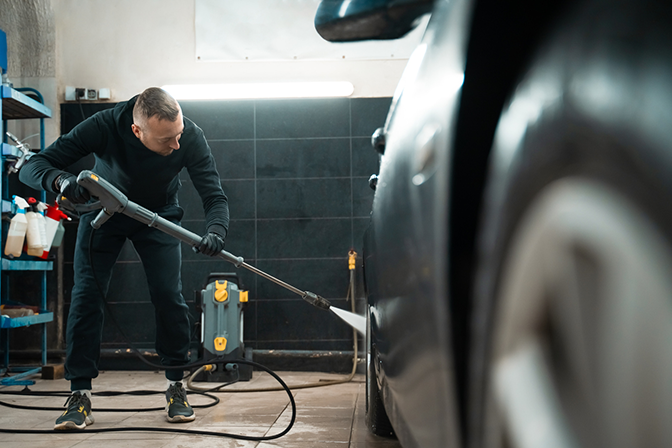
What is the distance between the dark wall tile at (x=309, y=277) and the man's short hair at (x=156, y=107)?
2522 mm

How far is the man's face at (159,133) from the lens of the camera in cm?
242

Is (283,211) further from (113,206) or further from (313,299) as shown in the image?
(113,206)

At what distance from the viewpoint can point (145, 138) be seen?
250 cm

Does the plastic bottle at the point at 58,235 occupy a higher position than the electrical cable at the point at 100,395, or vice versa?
the plastic bottle at the point at 58,235

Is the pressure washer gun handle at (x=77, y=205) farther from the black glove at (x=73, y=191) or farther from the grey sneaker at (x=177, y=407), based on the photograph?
the grey sneaker at (x=177, y=407)

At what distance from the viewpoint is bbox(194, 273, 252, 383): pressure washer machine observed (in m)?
3.94

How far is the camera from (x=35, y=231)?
417 centimetres

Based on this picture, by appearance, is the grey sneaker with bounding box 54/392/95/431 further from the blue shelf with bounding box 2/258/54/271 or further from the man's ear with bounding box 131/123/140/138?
the blue shelf with bounding box 2/258/54/271

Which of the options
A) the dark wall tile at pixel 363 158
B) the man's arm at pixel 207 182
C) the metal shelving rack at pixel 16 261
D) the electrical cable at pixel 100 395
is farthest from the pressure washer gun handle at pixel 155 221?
the dark wall tile at pixel 363 158

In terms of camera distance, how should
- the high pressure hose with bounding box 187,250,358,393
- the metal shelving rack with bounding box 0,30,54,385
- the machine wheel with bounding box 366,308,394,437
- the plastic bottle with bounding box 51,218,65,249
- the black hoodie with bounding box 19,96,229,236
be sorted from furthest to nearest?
the plastic bottle with bounding box 51,218,65,249 < the metal shelving rack with bounding box 0,30,54,385 < the high pressure hose with bounding box 187,250,358,393 < the black hoodie with bounding box 19,96,229,236 < the machine wheel with bounding box 366,308,394,437

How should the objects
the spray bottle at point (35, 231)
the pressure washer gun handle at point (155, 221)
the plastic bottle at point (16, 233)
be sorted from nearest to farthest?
the pressure washer gun handle at point (155, 221) < the plastic bottle at point (16, 233) < the spray bottle at point (35, 231)

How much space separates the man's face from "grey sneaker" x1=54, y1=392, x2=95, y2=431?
3.97ft

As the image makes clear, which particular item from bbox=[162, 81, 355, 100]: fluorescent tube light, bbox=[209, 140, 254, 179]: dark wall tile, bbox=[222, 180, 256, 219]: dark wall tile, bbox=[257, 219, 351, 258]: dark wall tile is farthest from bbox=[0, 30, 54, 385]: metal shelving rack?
bbox=[257, 219, 351, 258]: dark wall tile

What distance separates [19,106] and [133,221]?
2.55 m
